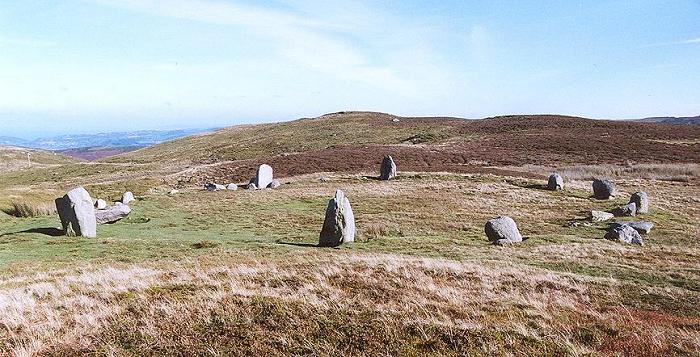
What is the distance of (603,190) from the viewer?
144 feet

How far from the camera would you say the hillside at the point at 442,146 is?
6800cm

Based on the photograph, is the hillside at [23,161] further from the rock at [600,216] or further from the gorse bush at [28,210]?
the rock at [600,216]

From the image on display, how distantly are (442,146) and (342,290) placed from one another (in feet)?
251

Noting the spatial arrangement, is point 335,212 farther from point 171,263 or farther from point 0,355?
point 0,355

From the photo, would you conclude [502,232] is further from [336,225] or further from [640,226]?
[640,226]

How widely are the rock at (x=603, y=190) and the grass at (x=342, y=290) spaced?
31.4ft

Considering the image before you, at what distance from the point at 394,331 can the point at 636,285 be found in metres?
12.1

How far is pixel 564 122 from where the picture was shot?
105438 mm

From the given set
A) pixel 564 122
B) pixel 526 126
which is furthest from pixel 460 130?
pixel 564 122

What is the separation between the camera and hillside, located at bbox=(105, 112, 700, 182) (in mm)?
68000

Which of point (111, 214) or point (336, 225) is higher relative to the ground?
point (336, 225)

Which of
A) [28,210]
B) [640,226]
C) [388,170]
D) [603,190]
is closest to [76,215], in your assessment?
[28,210]

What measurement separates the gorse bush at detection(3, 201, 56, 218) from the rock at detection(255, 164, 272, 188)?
67.7 ft

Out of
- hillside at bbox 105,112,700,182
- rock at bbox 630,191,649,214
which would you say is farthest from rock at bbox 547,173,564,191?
hillside at bbox 105,112,700,182
